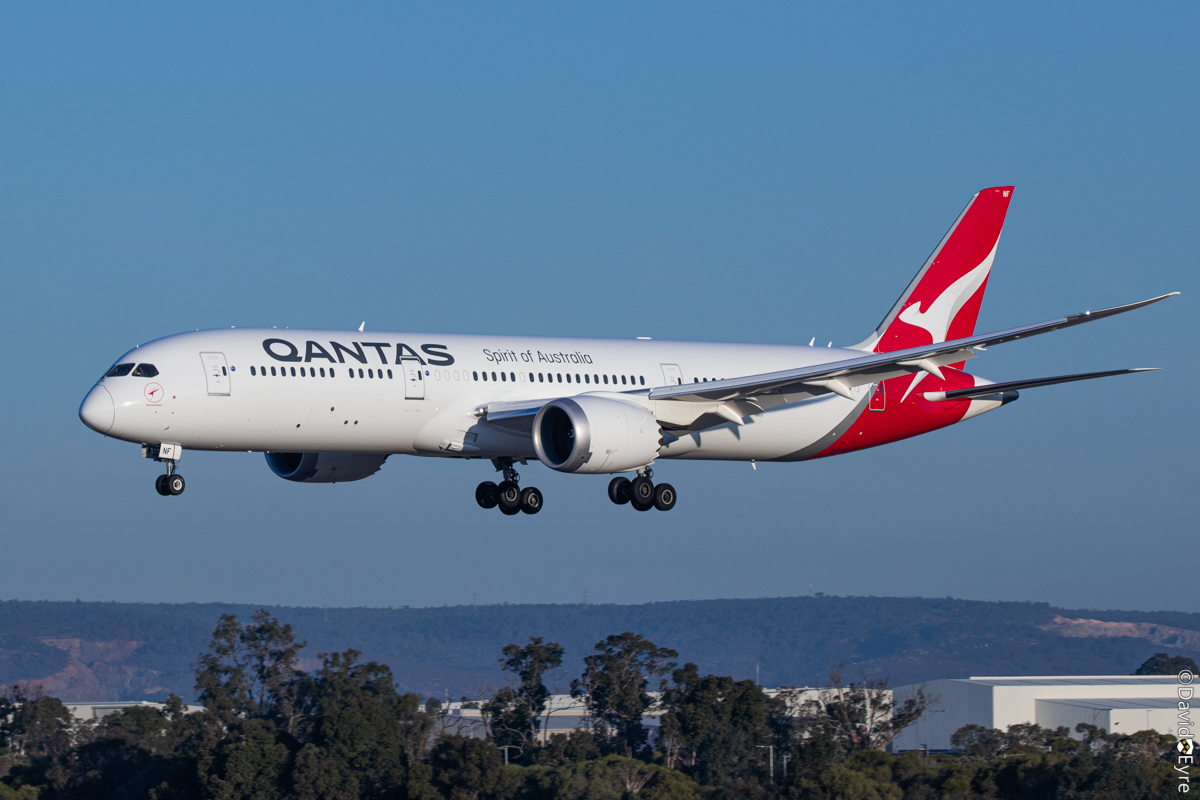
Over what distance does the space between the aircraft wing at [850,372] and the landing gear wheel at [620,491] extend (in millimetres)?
3055

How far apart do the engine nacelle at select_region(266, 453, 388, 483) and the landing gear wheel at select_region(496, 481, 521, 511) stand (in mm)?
3622

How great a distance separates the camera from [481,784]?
8400 cm

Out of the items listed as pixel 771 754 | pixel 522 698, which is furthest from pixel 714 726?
pixel 522 698

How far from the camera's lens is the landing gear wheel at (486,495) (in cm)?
4644

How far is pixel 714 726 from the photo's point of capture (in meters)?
106

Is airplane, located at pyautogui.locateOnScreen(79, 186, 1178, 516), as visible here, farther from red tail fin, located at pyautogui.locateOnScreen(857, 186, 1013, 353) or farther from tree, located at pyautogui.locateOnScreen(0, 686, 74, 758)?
tree, located at pyautogui.locateOnScreen(0, 686, 74, 758)

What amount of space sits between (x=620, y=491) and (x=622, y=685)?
79080 millimetres

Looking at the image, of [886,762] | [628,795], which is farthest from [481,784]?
[886,762]

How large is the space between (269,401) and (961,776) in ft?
171

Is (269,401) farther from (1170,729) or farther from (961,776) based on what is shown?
(1170,729)

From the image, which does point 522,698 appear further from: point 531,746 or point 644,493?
point 644,493

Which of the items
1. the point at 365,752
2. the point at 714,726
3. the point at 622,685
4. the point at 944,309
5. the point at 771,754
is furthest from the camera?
the point at 622,685

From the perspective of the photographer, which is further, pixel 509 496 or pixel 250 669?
pixel 250 669

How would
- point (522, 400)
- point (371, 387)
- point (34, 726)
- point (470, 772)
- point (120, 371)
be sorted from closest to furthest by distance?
point (120, 371) → point (371, 387) → point (522, 400) → point (470, 772) → point (34, 726)
